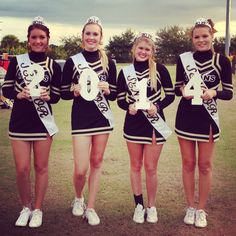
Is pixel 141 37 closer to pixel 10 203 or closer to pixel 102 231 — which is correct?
pixel 102 231

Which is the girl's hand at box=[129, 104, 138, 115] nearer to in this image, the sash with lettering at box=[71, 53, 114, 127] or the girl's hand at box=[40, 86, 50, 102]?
the sash with lettering at box=[71, 53, 114, 127]

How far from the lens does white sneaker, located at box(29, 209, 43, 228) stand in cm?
428

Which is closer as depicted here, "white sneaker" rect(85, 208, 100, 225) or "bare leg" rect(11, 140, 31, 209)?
"bare leg" rect(11, 140, 31, 209)

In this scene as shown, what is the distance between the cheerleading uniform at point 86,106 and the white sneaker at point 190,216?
49.6 inches

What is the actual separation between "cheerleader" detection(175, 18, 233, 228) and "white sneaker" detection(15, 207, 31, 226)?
5.67 ft

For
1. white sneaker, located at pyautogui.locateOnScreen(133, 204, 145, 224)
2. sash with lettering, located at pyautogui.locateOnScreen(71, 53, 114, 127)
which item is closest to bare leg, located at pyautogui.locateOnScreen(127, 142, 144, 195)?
white sneaker, located at pyautogui.locateOnScreen(133, 204, 145, 224)

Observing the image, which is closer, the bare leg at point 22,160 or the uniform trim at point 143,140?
the bare leg at point 22,160

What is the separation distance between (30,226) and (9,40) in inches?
2180

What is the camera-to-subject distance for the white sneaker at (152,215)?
14.5 ft

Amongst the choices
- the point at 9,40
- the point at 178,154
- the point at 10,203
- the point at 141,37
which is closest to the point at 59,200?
the point at 10,203

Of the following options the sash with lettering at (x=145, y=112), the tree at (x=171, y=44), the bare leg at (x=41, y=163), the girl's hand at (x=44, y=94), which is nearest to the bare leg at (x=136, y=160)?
the sash with lettering at (x=145, y=112)

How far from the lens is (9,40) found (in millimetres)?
56438

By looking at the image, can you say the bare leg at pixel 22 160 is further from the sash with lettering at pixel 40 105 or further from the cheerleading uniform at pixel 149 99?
the cheerleading uniform at pixel 149 99

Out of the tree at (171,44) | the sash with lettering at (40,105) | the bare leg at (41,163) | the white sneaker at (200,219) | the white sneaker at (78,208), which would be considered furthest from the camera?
the tree at (171,44)
